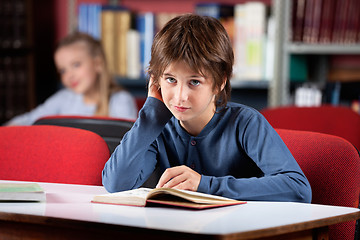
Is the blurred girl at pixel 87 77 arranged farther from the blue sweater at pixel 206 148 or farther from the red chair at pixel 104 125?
the blue sweater at pixel 206 148

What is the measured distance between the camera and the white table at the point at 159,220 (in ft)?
3.14

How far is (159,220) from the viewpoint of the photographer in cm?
102

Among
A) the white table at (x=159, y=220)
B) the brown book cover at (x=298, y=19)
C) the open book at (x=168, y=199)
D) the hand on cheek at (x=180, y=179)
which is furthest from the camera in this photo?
the brown book cover at (x=298, y=19)

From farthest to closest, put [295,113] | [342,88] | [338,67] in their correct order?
[338,67], [342,88], [295,113]

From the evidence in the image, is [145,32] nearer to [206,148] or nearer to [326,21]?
[326,21]

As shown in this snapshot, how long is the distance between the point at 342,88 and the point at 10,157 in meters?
2.19

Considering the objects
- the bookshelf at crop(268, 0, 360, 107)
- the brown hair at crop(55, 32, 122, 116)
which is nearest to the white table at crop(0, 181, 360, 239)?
the brown hair at crop(55, 32, 122, 116)

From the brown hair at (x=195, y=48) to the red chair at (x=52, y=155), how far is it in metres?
0.32

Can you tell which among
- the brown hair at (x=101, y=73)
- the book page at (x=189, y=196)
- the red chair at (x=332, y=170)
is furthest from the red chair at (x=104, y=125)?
the brown hair at (x=101, y=73)

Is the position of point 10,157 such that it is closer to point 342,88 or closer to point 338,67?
point 342,88

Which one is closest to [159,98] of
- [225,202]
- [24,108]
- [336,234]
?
[225,202]

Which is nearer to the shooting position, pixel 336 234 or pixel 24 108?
pixel 336 234

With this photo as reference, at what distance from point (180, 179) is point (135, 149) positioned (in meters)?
0.23

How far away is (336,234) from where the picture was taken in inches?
57.6
